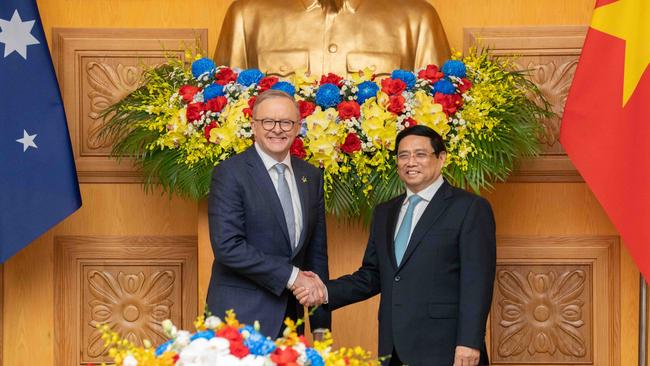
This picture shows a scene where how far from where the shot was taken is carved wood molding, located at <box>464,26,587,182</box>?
5086 millimetres

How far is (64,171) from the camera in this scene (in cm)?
462

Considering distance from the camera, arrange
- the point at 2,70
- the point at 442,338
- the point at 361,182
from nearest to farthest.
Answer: the point at 442,338
the point at 361,182
the point at 2,70

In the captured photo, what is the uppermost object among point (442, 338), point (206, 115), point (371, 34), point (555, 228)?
point (371, 34)

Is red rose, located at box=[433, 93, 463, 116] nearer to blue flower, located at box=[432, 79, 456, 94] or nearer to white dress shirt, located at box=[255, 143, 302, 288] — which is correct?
blue flower, located at box=[432, 79, 456, 94]

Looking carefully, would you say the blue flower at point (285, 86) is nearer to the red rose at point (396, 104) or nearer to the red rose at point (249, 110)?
the red rose at point (249, 110)

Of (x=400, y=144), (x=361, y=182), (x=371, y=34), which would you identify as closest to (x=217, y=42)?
(x=371, y=34)

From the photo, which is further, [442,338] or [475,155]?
[475,155]

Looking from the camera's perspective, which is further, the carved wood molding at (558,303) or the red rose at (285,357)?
the carved wood molding at (558,303)

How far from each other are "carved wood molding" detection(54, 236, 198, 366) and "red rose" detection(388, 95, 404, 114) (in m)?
1.50

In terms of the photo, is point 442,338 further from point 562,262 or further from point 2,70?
point 2,70

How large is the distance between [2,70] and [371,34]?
1576mm

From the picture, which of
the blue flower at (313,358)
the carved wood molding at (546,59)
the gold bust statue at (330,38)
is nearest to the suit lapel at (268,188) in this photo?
the gold bust statue at (330,38)

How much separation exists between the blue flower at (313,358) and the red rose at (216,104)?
2.09 m

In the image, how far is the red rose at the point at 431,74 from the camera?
4.20m
